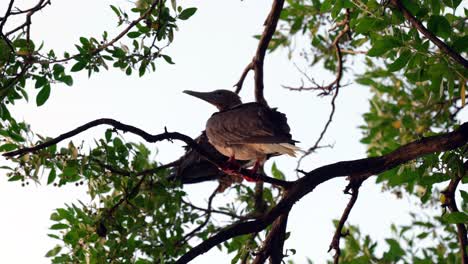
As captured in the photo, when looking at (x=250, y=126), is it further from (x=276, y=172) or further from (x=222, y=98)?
(x=222, y=98)

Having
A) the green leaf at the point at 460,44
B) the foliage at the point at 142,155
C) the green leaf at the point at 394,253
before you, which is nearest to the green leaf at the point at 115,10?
the foliage at the point at 142,155

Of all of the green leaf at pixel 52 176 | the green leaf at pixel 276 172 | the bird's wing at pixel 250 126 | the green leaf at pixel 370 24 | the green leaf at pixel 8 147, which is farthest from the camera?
the green leaf at pixel 276 172

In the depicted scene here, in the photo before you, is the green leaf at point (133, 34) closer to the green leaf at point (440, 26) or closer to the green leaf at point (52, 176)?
the green leaf at point (52, 176)

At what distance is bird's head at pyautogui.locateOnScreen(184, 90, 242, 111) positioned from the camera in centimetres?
848

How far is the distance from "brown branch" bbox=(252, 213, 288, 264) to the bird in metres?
0.81

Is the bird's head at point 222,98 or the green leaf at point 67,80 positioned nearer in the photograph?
the green leaf at point 67,80

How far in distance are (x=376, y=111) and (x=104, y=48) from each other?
3.91 m

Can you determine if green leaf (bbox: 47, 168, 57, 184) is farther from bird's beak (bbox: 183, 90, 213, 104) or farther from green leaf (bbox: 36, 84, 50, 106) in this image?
bird's beak (bbox: 183, 90, 213, 104)

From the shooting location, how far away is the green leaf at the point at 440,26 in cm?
415

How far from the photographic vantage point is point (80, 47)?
5.63 metres

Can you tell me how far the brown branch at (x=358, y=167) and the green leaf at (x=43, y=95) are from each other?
5.94 feet

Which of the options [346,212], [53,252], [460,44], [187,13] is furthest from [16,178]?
[460,44]

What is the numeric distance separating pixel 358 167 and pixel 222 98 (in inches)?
154

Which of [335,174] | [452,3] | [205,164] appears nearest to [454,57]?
[452,3]
